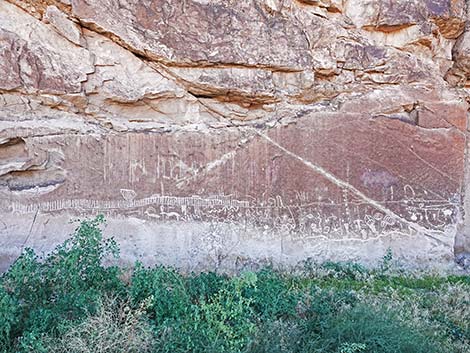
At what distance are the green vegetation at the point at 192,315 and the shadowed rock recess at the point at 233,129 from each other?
1.74 metres

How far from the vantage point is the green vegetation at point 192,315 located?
11.7 ft

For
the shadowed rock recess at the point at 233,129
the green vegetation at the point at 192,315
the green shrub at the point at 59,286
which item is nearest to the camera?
the green vegetation at the point at 192,315

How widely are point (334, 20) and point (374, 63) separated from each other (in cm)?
82

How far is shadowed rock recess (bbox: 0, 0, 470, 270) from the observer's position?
610cm

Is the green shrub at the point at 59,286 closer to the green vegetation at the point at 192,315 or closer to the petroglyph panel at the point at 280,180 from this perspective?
the green vegetation at the point at 192,315

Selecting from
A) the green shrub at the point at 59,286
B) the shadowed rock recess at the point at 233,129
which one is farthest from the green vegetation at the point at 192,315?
the shadowed rock recess at the point at 233,129

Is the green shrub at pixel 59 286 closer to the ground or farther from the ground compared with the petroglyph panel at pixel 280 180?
closer to the ground

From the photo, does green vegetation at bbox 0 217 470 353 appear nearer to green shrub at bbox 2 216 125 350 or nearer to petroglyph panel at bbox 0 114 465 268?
green shrub at bbox 2 216 125 350

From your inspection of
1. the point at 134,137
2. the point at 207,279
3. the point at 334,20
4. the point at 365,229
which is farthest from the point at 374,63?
the point at 207,279

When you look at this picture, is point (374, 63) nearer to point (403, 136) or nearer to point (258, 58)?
point (403, 136)

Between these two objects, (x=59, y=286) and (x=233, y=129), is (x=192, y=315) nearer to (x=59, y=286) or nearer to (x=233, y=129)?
(x=59, y=286)

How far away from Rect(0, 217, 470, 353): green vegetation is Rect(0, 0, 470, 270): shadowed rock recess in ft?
5.71

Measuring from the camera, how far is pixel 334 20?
701 cm

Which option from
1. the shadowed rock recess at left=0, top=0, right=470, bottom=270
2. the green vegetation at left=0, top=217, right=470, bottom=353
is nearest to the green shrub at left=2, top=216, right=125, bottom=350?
the green vegetation at left=0, top=217, right=470, bottom=353
